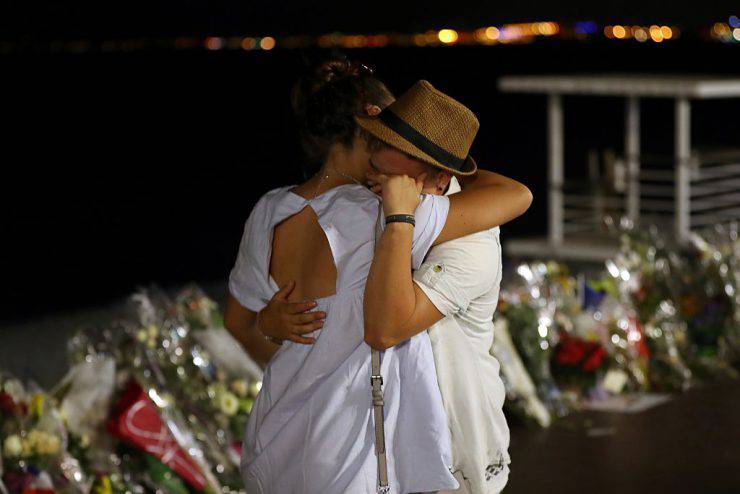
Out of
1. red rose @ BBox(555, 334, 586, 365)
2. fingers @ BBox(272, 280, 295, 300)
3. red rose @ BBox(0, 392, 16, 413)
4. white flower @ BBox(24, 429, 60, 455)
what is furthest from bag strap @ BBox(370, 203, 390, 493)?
red rose @ BBox(555, 334, 586, 365)

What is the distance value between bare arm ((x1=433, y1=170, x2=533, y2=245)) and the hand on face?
133mm

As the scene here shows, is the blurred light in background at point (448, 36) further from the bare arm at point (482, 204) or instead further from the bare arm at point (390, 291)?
the bare arm at point (390, 291)

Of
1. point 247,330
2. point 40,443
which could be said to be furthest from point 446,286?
point 40,443

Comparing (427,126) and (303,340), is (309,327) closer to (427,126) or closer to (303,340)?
(303,340)

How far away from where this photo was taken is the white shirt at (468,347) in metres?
2.95

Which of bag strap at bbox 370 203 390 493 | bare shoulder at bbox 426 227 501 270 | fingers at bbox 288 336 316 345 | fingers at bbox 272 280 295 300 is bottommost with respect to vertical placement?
bag strap at bbox 370 203 390 493

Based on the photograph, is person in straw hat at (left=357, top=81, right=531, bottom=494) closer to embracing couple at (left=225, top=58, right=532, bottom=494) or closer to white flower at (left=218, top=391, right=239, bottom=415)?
embracing couple at (left=225, top=58, right=532, bottom=494)

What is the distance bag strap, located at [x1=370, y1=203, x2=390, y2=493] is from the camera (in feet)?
9.40

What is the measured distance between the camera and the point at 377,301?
9.22ft

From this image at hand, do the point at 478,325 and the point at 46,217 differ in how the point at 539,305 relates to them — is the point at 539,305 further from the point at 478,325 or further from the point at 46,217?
the point at 46,217

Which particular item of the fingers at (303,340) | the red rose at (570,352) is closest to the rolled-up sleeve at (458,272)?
the fingers at (303,340)

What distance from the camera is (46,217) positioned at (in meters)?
19.6

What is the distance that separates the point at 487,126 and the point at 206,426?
34.0 m

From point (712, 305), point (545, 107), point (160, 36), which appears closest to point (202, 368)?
point (712, 305)
